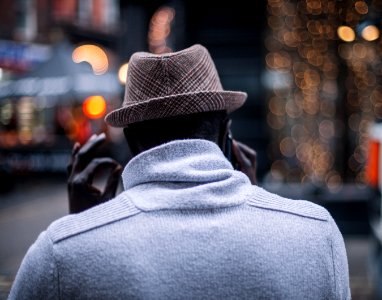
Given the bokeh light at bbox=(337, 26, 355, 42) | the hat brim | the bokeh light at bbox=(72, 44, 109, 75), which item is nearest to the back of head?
the hat brim

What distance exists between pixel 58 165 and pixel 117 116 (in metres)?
16.8

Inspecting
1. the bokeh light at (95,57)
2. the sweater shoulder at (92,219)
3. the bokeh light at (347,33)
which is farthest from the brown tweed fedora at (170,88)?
the bokeh light at (95,57)

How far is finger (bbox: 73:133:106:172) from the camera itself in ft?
6.72

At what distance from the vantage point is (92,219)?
1.48 meters

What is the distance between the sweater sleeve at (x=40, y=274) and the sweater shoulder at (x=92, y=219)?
30mm

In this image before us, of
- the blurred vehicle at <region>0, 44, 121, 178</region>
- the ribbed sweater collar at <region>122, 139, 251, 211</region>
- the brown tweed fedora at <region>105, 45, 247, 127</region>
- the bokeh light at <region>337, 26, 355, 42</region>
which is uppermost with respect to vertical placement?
the brown tweed fedora at <region>105, 45, 247, 127</region>

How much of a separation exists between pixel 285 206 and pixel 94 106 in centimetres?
1594

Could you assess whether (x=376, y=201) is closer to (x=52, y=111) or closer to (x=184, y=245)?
(x=184, y=245)

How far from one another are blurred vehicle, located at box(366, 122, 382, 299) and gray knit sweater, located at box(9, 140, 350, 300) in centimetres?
398

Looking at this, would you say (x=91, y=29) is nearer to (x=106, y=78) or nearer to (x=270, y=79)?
(x=106, y=78)

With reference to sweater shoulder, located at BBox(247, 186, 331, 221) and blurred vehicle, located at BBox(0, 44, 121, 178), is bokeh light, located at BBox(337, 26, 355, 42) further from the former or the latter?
blurred vehicle, located at BBox(0, 44, 121, 178)

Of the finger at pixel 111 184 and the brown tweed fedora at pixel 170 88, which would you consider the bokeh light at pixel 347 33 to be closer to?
the finger at pixel 111 184

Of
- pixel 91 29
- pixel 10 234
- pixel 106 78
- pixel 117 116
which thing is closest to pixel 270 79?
pixel 10 234

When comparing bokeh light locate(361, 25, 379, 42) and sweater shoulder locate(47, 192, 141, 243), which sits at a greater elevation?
bokeh light locate(361, 25, 379, 42)
